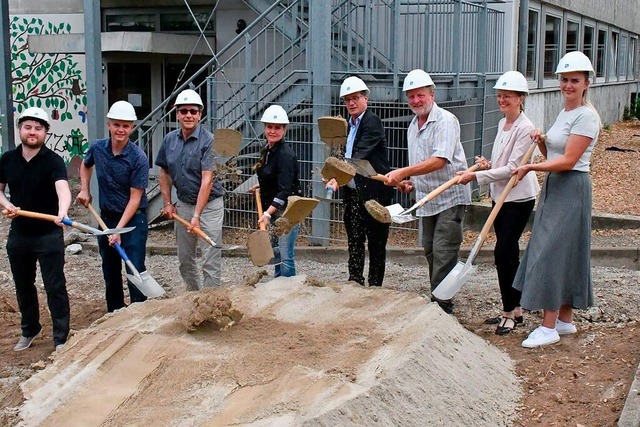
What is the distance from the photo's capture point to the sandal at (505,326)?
5.99m

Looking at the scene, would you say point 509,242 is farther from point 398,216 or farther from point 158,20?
point 158,20

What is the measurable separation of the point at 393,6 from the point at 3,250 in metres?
5.26

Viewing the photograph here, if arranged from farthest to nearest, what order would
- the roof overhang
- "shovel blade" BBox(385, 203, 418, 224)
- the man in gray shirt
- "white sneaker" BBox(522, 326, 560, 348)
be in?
the roof overhang < the man in gray shirt < "shovel blade" BBox(385, 203, 418, 224) < "white sneaker" BBox(522, 326, 560, 348)

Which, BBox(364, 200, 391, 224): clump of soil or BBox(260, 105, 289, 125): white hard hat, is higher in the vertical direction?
BBox(260, 105, 289, 125): white hard hat

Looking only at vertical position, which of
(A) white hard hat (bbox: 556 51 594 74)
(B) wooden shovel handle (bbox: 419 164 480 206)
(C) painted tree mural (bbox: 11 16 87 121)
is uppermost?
(C) painted tree mural (bbox: 11 16 87 121)

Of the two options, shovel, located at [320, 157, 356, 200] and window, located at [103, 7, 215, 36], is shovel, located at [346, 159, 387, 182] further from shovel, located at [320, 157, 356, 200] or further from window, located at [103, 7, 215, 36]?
window, located at [103, 7, 215, 36]

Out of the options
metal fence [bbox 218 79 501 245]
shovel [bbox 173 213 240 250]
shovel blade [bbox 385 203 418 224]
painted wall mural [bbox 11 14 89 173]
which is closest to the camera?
shovel blade [bbox 385 203 418 224]

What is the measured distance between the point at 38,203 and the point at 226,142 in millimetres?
1552

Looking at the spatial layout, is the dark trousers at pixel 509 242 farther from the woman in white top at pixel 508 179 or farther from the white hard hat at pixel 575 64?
the white hard hat at pixel 575 64

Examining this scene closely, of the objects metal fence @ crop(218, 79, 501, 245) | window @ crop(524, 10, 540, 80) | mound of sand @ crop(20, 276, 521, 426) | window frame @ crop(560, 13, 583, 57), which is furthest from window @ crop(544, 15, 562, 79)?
mound of sand @ crop(20, 276, 521, 426)

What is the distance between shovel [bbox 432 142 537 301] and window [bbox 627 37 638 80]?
69.9 ft

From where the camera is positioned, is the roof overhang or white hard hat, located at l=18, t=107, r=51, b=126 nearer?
white hard hat, located at l=18, t=107, r=51, b=126

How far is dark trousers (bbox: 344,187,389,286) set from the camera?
6762 millimetres

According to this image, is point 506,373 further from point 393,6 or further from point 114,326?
point 393,6
